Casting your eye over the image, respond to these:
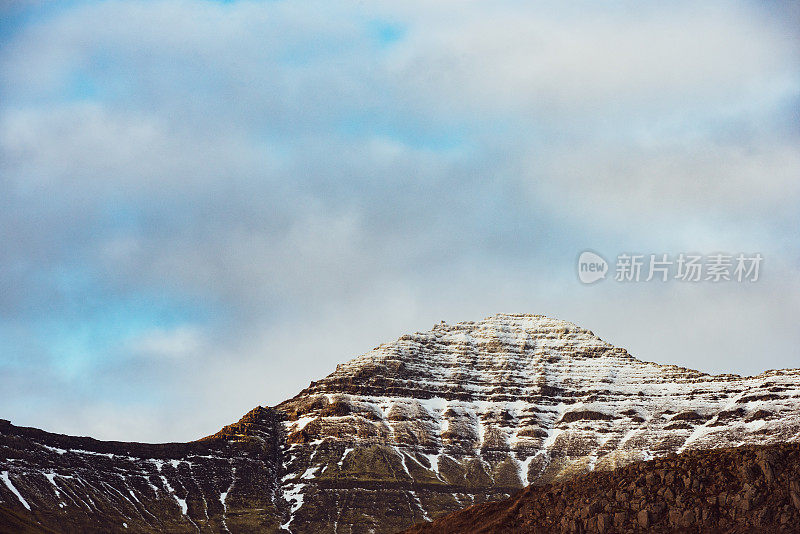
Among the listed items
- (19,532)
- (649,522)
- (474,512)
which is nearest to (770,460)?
(649,522)

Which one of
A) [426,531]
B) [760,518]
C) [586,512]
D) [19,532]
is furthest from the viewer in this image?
[19,532]

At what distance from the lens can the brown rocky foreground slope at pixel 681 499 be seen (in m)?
79.6

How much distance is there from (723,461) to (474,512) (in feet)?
89.4

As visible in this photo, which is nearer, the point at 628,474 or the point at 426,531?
the point at 628,474

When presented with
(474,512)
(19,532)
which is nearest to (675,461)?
(474,512)

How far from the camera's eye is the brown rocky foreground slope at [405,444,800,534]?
261 feet

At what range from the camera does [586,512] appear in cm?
8556

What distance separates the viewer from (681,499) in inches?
3270

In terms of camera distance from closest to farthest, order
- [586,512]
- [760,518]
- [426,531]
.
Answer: [760,518] < [586,512] < [426,531]

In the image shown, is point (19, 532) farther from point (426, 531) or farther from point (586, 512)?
point (586, 512)

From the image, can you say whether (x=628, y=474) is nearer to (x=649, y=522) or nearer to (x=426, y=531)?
(x=649, y=522)

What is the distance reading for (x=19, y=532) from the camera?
635ft

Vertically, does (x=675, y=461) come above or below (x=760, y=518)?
above

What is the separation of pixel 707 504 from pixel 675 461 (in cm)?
752
